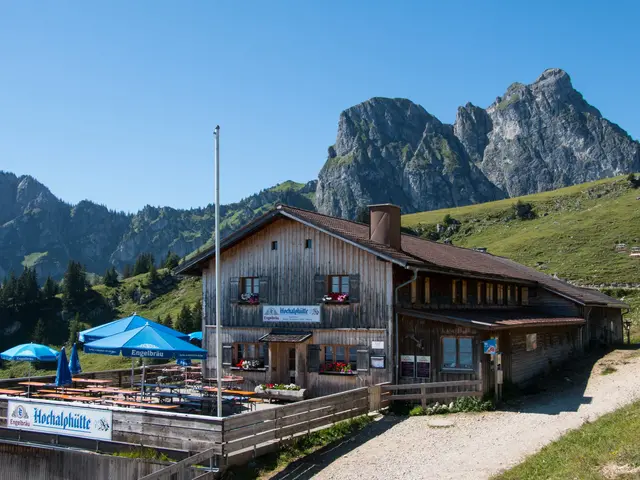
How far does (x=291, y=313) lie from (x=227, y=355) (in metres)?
3.47

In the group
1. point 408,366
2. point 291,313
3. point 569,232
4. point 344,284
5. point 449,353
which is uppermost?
point 569,232

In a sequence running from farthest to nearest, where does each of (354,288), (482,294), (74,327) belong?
(74,327) < (482,294) < (354,288)

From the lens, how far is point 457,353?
70.1ft

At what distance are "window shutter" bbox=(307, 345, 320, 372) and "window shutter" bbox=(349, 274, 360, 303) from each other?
2239mm

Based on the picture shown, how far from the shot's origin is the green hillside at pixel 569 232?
213 feet

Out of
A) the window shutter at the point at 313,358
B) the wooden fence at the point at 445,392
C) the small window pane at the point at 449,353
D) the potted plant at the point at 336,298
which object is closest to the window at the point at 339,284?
the potted plant at the point at 336,298

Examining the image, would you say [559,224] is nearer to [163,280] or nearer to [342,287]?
[163,280]

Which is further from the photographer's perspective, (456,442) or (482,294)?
(482,294)

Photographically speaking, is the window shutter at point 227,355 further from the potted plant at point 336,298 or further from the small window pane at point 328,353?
the potted plant at point 336,298

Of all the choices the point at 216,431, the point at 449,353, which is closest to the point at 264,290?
the point at 449,353

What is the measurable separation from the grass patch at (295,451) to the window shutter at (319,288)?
5654mm

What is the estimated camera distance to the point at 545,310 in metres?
34.5

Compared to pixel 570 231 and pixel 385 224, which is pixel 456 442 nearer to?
pixel 385 224

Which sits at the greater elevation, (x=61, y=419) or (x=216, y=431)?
(x=216, y=431)
